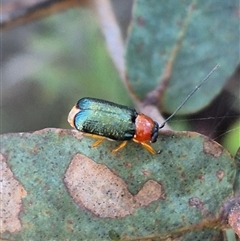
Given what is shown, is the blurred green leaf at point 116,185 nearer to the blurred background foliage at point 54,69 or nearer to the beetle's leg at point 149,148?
the beetle's leg at point 149,148

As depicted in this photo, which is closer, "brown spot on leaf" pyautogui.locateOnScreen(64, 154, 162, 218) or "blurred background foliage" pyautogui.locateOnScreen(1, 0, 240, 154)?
"brown spot on leaf" pyautogui.locateOnScreen(64, 154, 162, 218)

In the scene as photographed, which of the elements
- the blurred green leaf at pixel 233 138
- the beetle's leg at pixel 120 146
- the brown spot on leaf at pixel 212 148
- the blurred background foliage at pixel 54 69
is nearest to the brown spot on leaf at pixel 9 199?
the beetle's leg at pixel 120 146

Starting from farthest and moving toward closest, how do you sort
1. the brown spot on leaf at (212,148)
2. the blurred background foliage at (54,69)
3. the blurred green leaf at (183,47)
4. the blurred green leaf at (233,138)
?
the blurred background foliage at (54,69)
the blurred green leaf at (183,47)
the blurred green leaf at (233,138)
the brown spot on leaf at (212,148)

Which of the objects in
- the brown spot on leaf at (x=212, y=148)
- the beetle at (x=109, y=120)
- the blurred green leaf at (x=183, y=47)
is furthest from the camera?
the blurred green leaf at (x=183, y=47)

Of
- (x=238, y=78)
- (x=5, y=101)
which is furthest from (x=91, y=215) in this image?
(x=5, y=101)

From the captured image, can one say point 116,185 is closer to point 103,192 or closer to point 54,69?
point 103,192

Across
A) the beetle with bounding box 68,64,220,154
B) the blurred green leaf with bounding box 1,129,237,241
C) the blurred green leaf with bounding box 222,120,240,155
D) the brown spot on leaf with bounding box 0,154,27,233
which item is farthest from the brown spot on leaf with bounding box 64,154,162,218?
the blurred green leaf with bounding box 222,120,240,155

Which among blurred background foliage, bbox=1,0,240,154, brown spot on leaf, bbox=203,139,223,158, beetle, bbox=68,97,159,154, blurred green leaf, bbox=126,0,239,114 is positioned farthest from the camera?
blurred background foliage, bbox=1,0,240,154

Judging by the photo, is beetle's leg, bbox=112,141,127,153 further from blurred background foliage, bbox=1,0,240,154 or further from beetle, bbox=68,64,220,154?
blurred background foliage, bbox=1,0,240,154

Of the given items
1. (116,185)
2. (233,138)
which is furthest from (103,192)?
(233,138)
